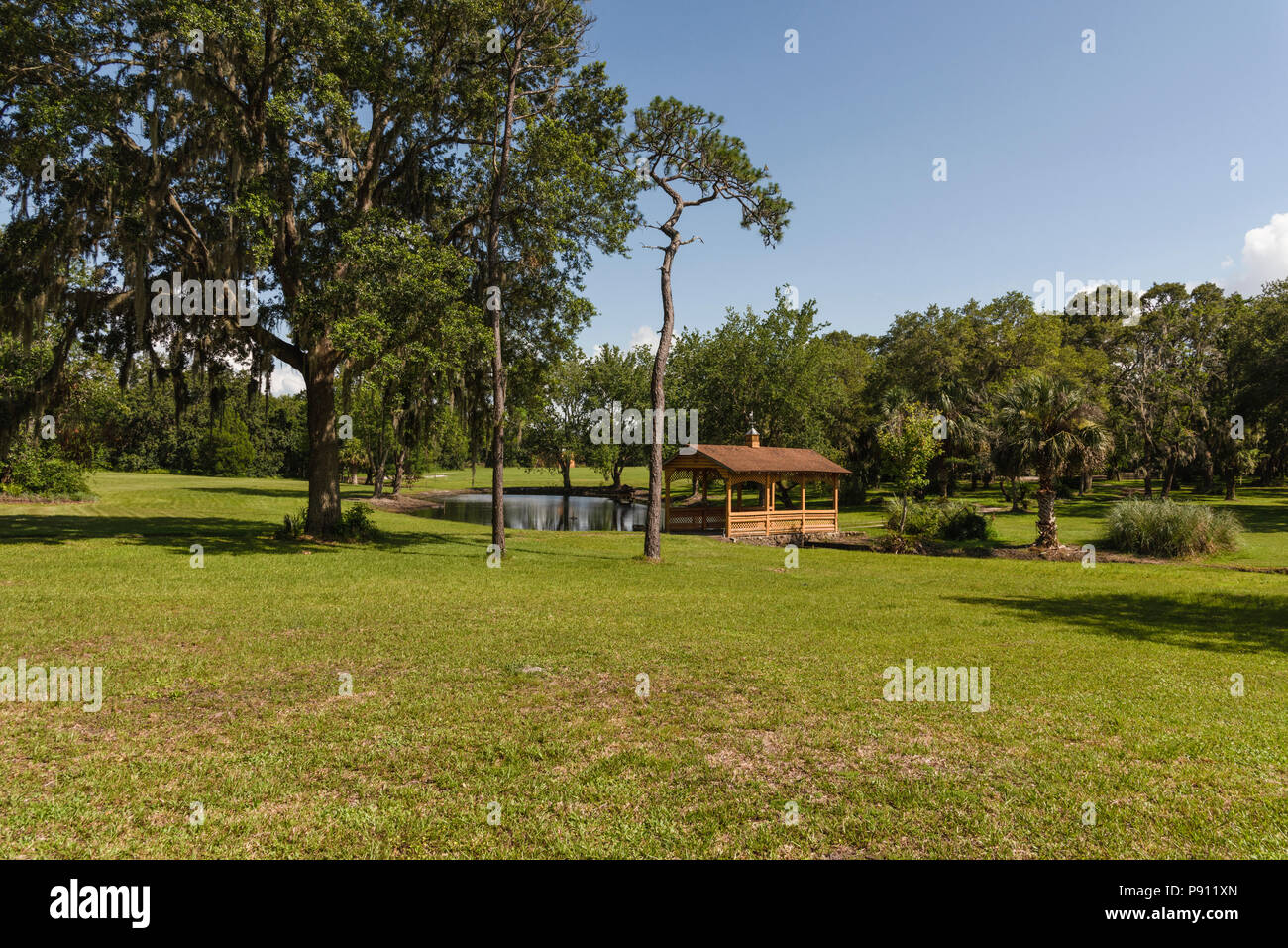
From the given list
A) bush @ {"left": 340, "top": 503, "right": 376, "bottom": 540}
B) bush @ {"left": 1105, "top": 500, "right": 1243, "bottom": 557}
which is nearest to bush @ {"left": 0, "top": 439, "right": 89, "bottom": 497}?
bush @ {"left": 340, "top": 503, "right": 376, "bottom": 540}

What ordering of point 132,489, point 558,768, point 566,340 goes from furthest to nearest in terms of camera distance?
1. point 132,489
2. point 566,340
3. point 558,768

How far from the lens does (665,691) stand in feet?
23.6

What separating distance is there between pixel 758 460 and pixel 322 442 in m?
19.5

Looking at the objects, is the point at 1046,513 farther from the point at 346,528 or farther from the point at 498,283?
the point at 346,528

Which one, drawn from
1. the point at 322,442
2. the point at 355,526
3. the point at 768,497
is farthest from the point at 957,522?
the point at 322,442

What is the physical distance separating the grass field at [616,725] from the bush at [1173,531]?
1068 centimetres

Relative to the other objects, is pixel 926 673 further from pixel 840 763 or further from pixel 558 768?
pixel 558 768

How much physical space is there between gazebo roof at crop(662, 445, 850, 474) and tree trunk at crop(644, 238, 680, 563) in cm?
804

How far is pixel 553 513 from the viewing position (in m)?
48.0

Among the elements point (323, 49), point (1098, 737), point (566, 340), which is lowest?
point (1098, 737)

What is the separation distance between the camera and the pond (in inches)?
1540

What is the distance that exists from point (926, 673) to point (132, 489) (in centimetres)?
4346

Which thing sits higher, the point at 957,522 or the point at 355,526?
the point at 355,526
